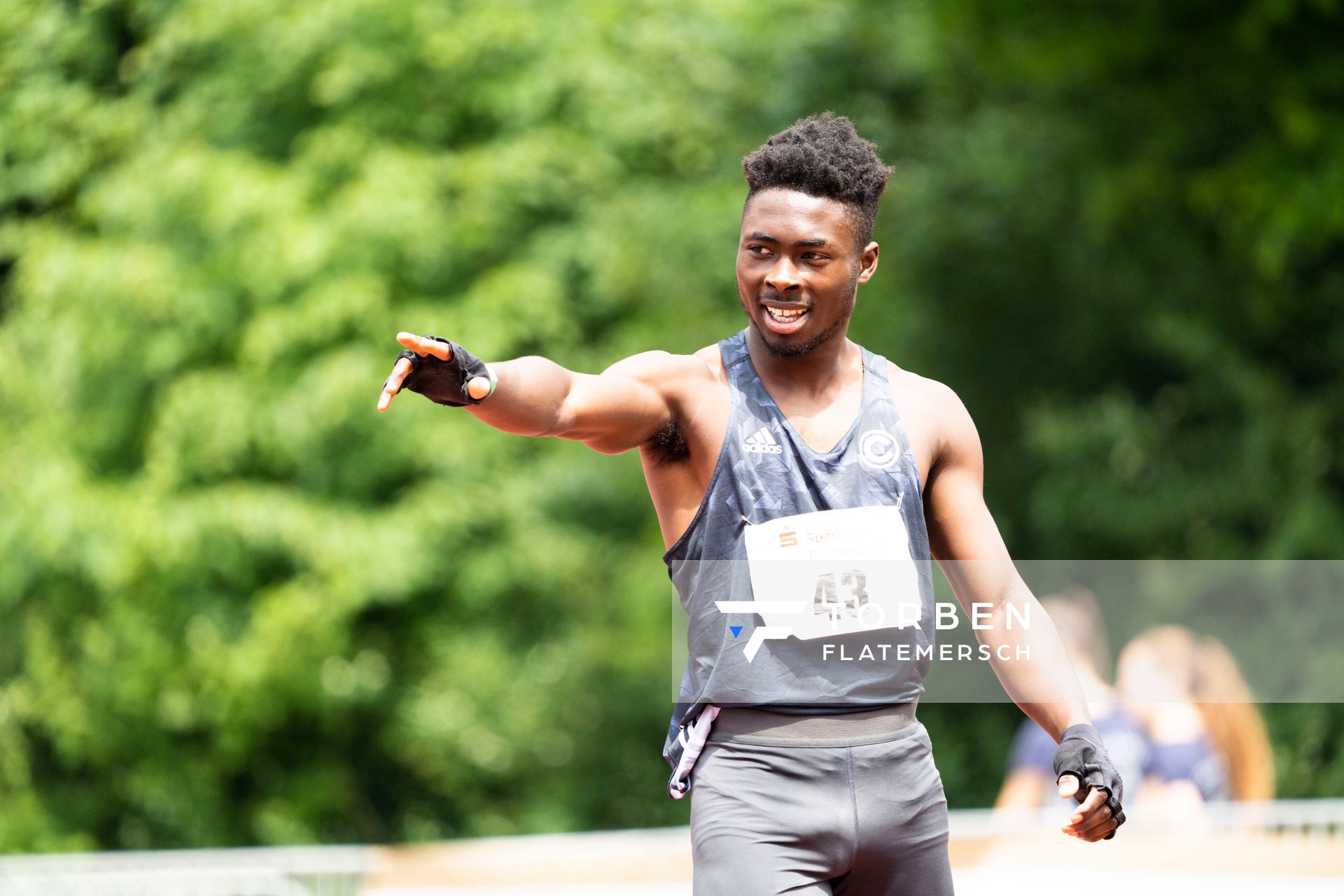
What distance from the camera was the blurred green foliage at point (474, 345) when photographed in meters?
10.4

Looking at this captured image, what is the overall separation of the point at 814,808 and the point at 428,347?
3.49ft

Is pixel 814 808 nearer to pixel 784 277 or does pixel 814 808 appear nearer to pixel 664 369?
pixel 664 369

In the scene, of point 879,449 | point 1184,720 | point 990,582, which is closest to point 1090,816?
point 990,582

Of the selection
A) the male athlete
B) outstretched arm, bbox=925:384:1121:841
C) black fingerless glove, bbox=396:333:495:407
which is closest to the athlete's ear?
the male athlete

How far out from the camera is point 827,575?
2.79m

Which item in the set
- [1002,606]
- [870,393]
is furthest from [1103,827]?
[870,393]

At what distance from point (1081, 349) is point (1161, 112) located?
5.70ft

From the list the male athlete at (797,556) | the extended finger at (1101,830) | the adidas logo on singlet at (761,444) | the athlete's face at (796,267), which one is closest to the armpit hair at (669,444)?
the male athlete at (797,556)

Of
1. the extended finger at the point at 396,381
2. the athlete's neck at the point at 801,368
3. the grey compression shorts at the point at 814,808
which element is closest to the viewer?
the extended finger at the point at 396,381

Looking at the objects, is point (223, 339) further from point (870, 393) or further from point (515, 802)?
point (870, 393)

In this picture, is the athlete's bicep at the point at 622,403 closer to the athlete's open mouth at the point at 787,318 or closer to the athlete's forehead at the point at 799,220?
the athlete's open mouth at the point at 787,318

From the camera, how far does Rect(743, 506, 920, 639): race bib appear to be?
2.78 metres

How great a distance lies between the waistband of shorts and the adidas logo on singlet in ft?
1.56

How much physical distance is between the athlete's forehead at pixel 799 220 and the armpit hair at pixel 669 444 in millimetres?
397
